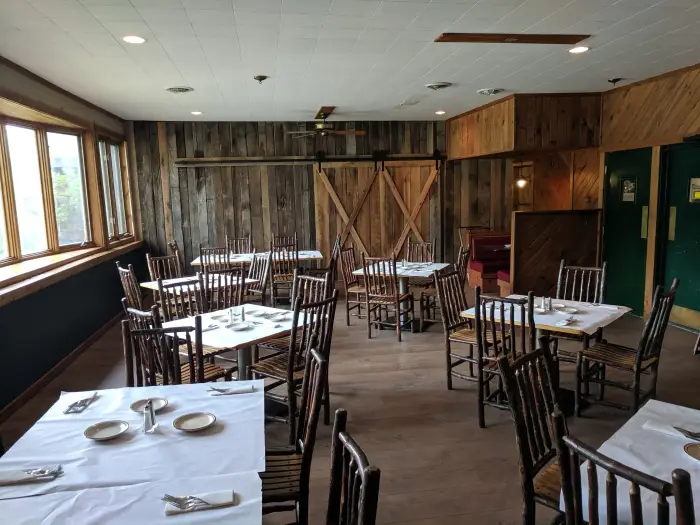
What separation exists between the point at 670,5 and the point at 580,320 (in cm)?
211

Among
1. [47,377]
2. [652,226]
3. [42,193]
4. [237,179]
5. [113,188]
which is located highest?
[237,179]

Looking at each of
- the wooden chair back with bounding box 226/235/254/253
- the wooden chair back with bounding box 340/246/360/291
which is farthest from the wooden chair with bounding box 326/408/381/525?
the wooden chair back with bounding box 226/235/254/253

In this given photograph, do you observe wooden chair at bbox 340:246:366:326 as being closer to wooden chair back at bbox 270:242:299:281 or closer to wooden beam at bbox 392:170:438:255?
wooden chair back at bbox 270:242:299:281

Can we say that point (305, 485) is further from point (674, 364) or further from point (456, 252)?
point (456, 252)

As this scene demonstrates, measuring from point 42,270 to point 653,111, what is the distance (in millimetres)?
6299

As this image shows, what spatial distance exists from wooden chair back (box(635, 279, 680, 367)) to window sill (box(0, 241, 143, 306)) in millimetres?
4348

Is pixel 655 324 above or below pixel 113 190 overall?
below

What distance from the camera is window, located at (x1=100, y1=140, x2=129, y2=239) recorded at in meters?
6.77

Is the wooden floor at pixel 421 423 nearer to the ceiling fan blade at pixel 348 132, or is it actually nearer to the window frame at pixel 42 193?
the window frame at pixel 42 193

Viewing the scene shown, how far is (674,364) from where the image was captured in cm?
443

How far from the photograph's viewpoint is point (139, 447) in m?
1.75

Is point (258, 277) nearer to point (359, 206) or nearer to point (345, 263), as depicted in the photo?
point (345, 263)

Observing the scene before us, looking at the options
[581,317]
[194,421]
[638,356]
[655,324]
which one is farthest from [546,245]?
[194,421]

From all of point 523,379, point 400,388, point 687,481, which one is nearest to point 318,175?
point 400,388
